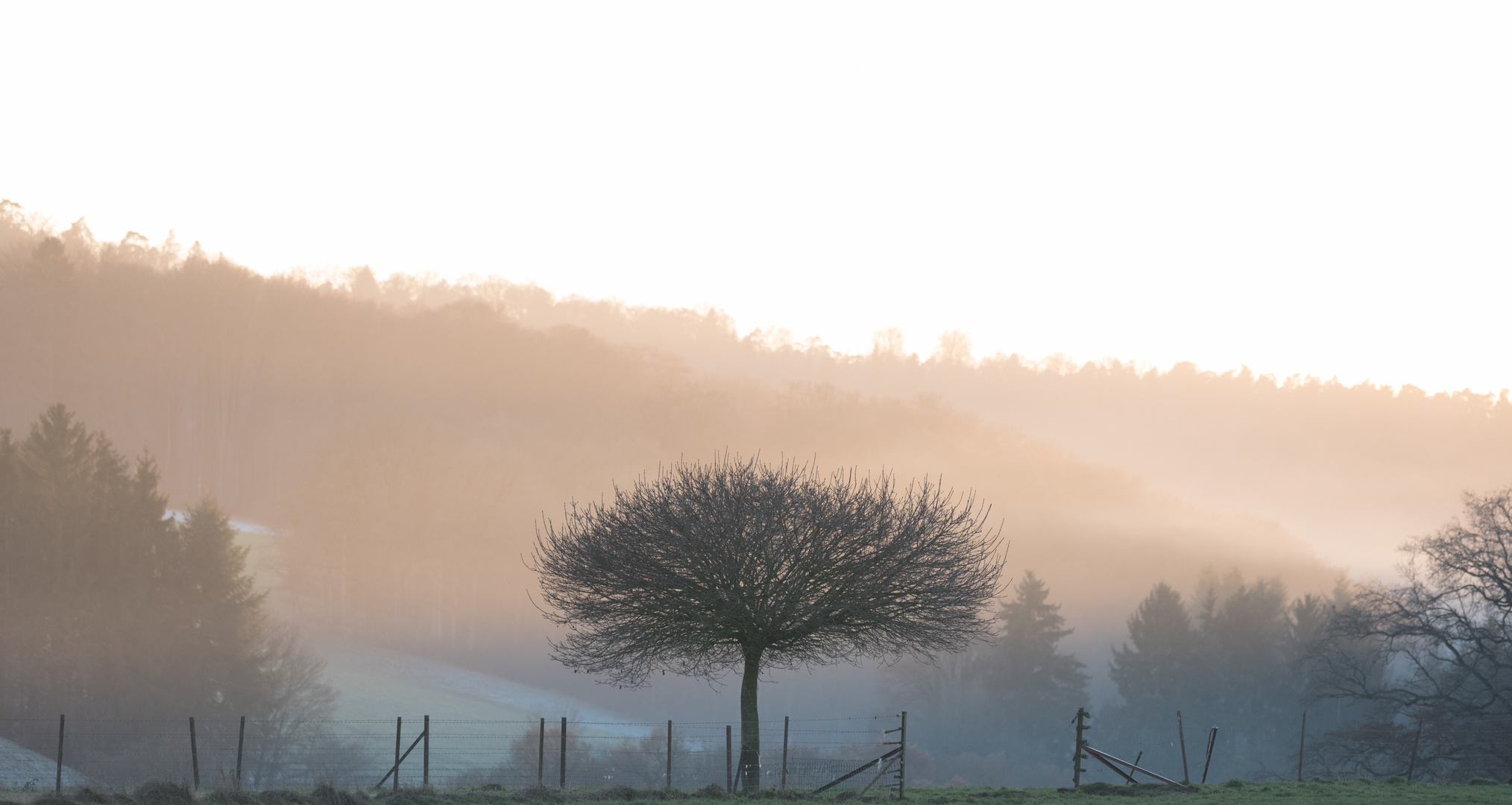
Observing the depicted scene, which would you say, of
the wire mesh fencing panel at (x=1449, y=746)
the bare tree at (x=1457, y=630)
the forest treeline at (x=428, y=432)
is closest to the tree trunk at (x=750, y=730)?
the wire mesh fencing panel at (x=1449, y=746)

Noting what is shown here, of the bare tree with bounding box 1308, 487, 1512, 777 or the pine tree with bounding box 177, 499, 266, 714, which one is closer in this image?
the bare tree with bounding box 1308, 487, 1512, 777

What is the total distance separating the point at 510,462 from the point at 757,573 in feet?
260

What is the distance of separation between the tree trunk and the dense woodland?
35.7 metres

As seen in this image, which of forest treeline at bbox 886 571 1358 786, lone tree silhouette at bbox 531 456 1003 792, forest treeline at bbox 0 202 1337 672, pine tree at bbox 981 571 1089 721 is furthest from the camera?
forest treeline at bbox 0 202 1337 672

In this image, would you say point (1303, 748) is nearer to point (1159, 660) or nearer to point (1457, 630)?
point (1457, 630)

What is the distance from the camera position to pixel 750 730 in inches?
955

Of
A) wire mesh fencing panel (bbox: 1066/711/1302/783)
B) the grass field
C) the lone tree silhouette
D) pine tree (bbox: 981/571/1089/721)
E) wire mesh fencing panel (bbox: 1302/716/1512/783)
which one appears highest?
the lone tree silhouette

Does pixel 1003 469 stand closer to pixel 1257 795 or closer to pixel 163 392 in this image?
pixel 163 392

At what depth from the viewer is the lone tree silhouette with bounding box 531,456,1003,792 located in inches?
935

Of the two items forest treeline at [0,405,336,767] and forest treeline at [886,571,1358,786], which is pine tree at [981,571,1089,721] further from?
forest treeline at [0,405,336,767]

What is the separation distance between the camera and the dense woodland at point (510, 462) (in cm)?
8288

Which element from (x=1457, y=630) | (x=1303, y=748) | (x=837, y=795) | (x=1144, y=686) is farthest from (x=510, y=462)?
(x=837, y=795)

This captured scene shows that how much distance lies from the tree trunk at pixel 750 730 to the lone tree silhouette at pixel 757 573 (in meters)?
0.04

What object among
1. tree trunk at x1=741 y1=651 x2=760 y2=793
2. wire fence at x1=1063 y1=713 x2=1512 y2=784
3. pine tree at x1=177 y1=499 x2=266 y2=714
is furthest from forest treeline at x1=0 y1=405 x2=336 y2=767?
wire fence at x1=1063 y1=713 x2=1512 y2=784
